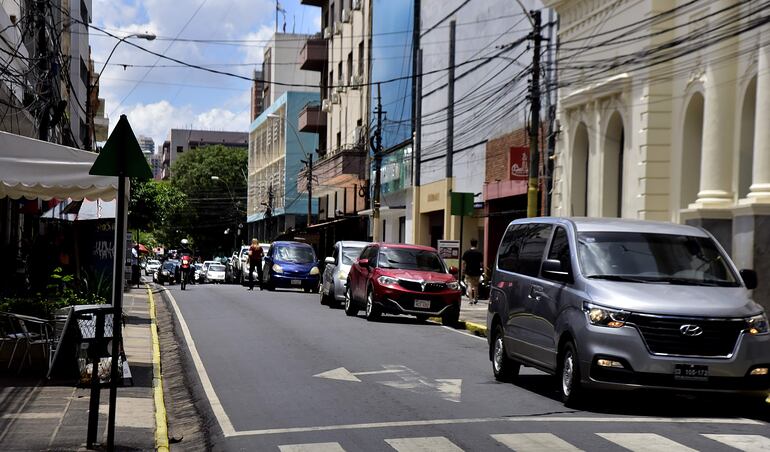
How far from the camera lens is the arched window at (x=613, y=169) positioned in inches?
1062

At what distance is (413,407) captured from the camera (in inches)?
444

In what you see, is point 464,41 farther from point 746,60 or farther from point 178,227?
point 178,227

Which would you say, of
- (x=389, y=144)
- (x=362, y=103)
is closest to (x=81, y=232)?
(x=389, y=144)

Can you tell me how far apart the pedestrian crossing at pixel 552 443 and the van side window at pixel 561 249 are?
2.66 meters

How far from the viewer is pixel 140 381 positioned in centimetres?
1341

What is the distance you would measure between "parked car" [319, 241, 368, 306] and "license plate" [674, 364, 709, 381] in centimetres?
1744

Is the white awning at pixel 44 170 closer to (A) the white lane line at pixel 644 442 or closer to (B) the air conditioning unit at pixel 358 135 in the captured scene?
(A) the white lane line at pixel 644 442

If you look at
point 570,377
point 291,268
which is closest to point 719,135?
point 570,377

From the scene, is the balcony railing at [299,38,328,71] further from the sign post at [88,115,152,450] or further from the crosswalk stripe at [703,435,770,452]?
the crosswalk stripe at [703,435,770,452]

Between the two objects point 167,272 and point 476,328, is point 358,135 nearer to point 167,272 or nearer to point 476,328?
point 167,272

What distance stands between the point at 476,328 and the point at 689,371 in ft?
40.0

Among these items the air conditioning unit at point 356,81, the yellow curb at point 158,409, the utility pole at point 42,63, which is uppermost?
the air conditioning unit at point 356,81

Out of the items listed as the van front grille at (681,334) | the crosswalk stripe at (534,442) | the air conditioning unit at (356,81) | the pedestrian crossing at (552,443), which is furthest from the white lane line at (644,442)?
the air conditioning unit at (356,81)

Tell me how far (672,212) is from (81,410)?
53.6 feet
